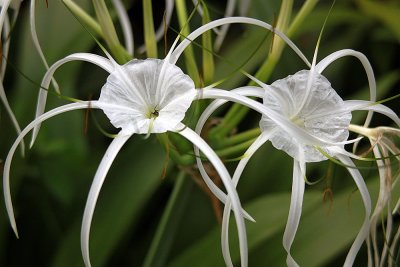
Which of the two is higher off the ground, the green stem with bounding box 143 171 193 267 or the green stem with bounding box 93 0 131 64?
the green stem with bounding box 93 0 131 64

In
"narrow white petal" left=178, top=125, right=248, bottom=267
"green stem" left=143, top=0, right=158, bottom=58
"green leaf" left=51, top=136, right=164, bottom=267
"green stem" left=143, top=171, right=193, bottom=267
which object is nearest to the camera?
"narrow white petal" left=178, top=125, right=248, bottom=267

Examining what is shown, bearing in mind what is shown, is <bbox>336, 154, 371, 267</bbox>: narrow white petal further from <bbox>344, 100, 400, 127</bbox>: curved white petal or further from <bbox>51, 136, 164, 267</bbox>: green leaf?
<bbox>51, 136, 164, 267</bbox>: green leaf

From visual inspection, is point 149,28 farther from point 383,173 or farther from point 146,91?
point 383,173

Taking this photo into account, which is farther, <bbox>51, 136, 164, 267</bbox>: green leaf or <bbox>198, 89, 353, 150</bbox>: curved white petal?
<bbox>51, 136, 164, 267</bbox>: green leaf

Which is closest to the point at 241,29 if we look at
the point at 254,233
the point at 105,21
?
the point at 254,233

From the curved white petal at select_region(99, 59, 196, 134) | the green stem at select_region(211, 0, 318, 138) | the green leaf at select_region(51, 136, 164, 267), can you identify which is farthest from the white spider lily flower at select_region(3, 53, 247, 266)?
the green leaf at select_region(51, 136, 164, 267)

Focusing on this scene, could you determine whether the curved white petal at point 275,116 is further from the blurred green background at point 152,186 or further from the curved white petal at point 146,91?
the blurred green background at point 152,186
